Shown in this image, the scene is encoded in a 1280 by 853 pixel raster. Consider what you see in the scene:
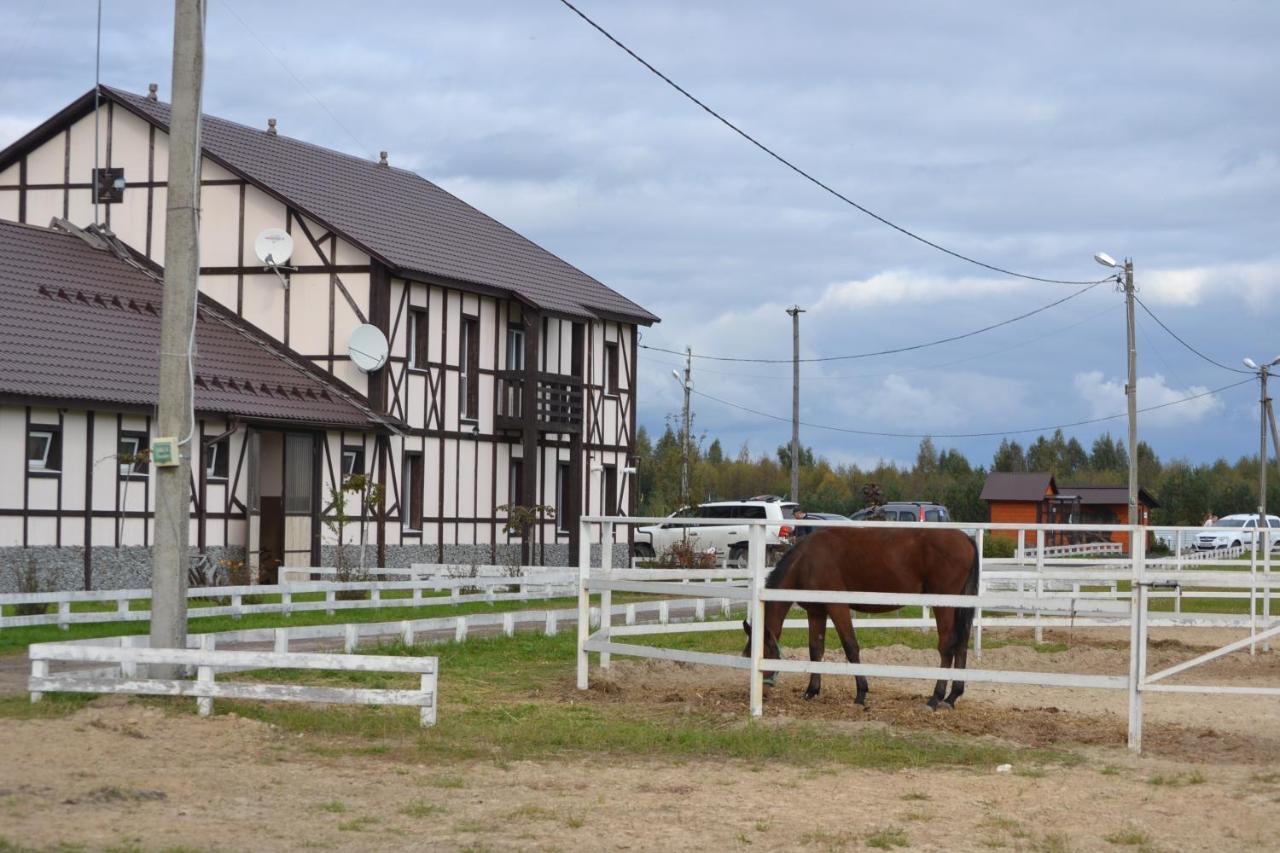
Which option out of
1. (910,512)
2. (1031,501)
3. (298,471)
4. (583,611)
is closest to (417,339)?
(298,471)

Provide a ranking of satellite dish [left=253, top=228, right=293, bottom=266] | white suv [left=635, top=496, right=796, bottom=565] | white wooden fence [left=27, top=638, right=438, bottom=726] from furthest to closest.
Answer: white suv [left=635, top=496, right=796, bottom=565]
satellite dish [left=253, top=228, right=293, bottom=266]
white wooden fence [left=27, top=638, right=438, bottom=726]

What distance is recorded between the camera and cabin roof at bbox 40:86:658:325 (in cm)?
3362

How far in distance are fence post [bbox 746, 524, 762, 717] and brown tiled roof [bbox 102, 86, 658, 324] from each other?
20.7m

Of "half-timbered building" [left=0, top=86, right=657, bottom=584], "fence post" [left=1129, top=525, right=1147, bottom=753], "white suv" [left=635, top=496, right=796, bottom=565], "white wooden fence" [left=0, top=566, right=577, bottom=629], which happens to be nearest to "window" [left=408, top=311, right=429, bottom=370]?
"half-timbered building" [left=0, top=86, right=657, bottom=584]

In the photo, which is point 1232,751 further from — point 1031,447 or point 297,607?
point 1031,447

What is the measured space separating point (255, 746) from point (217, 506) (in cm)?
1871

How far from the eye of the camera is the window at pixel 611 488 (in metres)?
41.3

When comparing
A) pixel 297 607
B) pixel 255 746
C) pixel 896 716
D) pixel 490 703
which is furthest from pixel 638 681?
pixel 297 607

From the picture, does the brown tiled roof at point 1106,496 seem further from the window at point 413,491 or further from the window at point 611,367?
the window at point 413,491

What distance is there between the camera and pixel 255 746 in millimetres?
10938

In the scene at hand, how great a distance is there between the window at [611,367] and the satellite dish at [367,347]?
990 cm

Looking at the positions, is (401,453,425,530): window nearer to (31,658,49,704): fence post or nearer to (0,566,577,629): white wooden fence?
(0,566,577,629): white wooden fence

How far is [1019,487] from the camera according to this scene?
66.9 meters

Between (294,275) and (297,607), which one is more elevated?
(294,275)
